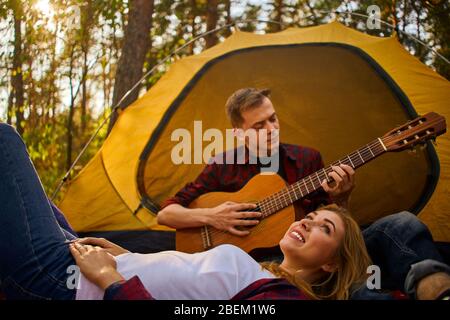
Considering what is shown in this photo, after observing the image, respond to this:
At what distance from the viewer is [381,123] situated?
3070 millimetres

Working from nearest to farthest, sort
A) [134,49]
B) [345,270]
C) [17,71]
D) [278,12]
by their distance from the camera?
1. [345,270]
2. [134,49]
3. [17,71]
4. [278,12]

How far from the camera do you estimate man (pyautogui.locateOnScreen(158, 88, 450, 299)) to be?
1819mm

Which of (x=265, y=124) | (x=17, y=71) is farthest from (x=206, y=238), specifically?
(x=17, y=71)

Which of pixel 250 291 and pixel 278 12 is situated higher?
pixel 278 12

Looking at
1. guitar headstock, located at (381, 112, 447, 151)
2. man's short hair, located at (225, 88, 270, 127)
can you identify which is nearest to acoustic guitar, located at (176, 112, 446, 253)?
guitar headstock, located at (381, 112, 447, 151)

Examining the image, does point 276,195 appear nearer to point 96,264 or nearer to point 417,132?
point 417,132

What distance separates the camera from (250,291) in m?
1.45

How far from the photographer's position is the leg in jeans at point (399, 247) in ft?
5.83

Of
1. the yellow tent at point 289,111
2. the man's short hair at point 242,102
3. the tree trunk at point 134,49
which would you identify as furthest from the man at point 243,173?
the tree trunk at point 134,49

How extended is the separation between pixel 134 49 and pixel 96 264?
148 inches

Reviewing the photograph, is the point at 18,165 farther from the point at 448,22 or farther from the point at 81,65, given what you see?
the point at 81,65

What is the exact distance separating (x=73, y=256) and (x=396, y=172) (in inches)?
78.7
